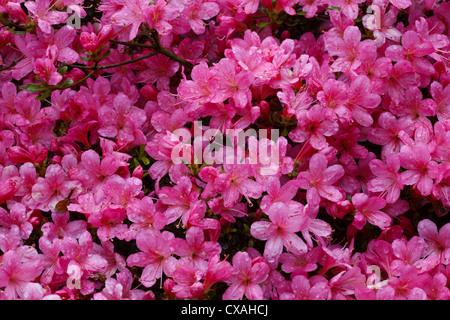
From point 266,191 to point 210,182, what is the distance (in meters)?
0.16

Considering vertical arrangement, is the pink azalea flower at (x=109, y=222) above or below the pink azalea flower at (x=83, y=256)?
above

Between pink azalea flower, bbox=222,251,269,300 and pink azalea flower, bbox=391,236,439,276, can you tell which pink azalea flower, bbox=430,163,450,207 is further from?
pink azalea flower, bbox=222,251,269,300

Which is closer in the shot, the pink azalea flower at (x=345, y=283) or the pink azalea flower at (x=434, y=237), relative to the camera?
the pink azalea flower at (x=345, y=283)

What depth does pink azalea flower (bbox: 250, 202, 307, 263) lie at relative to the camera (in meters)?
1.63

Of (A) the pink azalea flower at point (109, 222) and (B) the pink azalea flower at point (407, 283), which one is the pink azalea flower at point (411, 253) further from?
(A) the pink azalea flower at point (109, 222)

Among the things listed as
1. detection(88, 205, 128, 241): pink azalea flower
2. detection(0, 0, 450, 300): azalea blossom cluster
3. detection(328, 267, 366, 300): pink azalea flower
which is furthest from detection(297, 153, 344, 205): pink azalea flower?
detection(88, 205, 128, 241): pink azalea flower

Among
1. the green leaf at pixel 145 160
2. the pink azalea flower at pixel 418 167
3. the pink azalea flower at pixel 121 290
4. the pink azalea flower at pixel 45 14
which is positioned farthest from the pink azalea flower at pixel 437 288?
the pink azalea flower at pixel 45 14

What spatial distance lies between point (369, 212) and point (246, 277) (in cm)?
41

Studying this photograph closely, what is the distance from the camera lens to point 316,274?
1.74 metres

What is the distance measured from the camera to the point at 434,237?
1.77 metres

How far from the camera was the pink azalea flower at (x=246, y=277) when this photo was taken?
5.30ft

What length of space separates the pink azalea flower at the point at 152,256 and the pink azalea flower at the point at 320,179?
1.31ft

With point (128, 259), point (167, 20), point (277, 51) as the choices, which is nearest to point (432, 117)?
point (277, 51)

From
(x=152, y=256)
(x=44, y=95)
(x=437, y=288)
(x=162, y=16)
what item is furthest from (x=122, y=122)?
(x=437, y=288)
